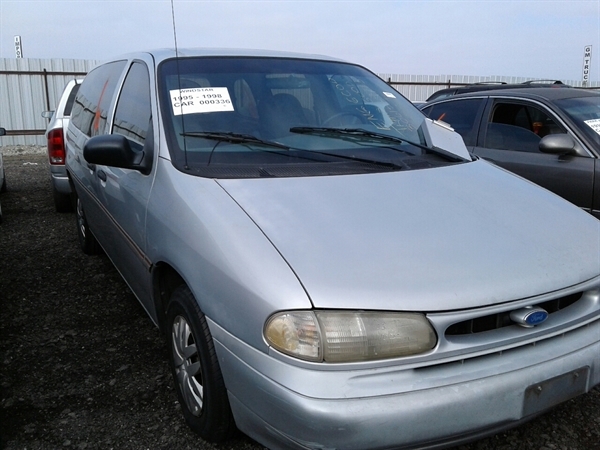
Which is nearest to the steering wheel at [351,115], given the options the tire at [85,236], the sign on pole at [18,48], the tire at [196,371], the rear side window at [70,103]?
the tire at [196,371]

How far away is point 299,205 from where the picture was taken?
2.15 meters

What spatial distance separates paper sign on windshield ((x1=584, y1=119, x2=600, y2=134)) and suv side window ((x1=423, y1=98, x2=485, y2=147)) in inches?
40.4

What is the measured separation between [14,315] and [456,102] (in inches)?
176

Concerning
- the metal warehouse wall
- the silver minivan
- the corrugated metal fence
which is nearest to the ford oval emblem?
the silver minivan

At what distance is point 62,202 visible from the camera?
22.1ft

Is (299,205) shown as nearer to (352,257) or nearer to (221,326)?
(352,257)

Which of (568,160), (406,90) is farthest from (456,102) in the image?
(406,90)

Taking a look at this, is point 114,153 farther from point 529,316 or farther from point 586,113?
point 586,113

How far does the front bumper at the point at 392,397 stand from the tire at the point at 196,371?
17 centimetres

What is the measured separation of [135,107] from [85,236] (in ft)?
7.35

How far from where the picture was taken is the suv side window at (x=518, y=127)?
4.78 m

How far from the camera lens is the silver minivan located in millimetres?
1688

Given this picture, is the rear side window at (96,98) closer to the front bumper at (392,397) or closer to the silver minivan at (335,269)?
the silver minivan at (335,269)

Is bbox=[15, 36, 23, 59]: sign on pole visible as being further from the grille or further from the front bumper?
the grille
